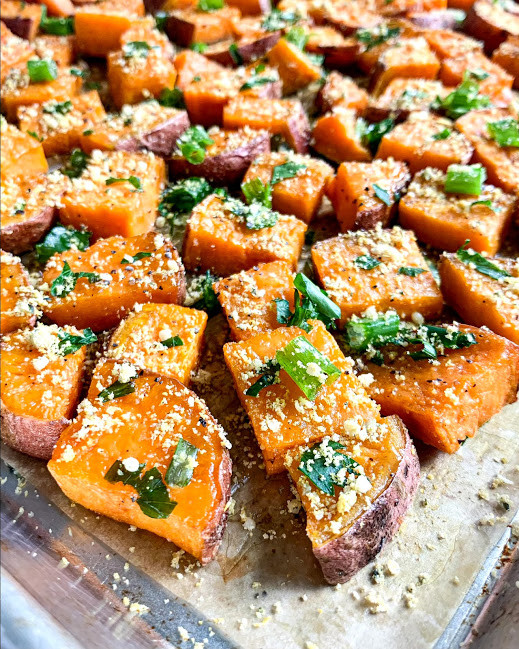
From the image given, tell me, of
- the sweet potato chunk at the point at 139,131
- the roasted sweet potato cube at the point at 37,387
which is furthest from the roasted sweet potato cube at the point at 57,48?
the roasted sweet potato cube at the point at 37,387

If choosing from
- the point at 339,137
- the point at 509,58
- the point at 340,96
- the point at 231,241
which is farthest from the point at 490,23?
the point at 231,241

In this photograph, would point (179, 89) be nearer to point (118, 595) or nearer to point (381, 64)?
point (381, 64)

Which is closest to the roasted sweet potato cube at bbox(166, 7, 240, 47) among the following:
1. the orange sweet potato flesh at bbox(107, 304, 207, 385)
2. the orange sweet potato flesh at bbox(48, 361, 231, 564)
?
the orange sweet potato flesh at bbox(107, 304, 207, 385)

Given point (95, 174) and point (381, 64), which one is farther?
point (381, 64)

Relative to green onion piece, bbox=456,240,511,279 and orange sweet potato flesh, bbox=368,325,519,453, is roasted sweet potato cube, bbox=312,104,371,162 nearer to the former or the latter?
green onion piece, bbox=456,240,511,279

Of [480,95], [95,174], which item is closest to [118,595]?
[95,174]

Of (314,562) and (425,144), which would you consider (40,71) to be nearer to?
(425,144)
